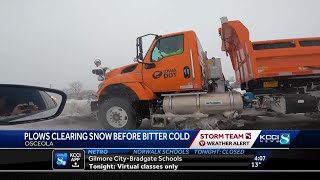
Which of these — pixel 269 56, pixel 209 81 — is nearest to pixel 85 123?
pixel 209 81

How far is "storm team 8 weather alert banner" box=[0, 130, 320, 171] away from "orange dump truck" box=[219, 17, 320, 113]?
78 centimetres

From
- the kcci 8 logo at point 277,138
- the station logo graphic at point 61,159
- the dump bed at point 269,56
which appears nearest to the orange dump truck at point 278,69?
the dump bed at point 269,56

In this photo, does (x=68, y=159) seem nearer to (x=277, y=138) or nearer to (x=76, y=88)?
(x=76, y=88)

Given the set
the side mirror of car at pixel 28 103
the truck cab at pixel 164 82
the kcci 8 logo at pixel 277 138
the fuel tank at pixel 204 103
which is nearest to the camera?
the side mirror of car at pixel 28 103

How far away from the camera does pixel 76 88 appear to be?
3.04m

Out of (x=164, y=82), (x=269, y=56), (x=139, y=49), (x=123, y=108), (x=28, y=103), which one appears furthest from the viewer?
(x=164, y=82)

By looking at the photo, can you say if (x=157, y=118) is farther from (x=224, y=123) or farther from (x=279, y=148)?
(x=279, y=148)

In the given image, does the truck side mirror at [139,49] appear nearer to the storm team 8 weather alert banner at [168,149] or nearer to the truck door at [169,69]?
the truck door at [169,69]

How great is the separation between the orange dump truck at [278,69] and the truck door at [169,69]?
0.61 meters

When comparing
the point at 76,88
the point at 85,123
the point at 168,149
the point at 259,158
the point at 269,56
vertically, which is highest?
the point at 269,56

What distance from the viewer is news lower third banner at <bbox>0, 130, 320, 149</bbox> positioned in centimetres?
285

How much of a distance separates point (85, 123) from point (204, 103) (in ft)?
5.43

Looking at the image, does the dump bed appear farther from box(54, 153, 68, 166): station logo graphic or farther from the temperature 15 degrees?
box(54, 153, 68, 166): station logo graphic

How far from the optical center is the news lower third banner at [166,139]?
2.85 metres
